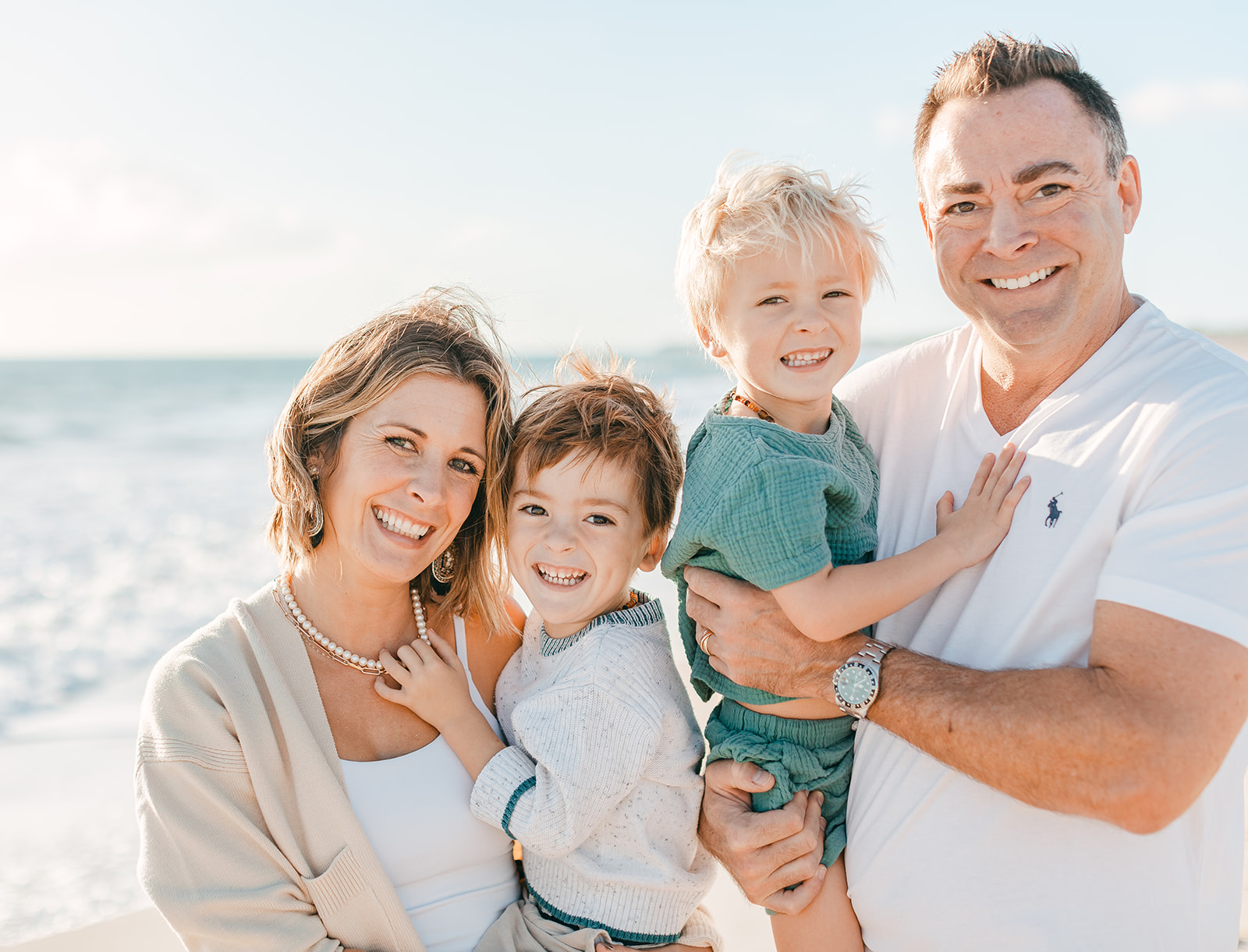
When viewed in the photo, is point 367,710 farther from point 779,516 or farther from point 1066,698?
point 1066,698

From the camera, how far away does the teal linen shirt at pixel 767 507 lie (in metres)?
2.23

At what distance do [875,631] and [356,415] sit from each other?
5.63 ft

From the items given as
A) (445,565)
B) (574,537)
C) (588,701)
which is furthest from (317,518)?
(588,701)

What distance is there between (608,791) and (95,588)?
10.0 metres

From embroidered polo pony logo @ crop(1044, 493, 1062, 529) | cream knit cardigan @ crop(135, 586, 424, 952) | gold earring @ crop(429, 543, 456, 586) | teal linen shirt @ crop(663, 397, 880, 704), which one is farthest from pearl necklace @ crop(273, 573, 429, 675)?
embroidered polo pony logo @ crop(1044, 493, 1062, 529)

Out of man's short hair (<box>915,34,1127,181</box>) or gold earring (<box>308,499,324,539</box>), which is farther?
gold earring (<box>308,499,324,539</box>)

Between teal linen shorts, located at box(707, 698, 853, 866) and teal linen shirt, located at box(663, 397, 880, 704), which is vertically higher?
teal linen shirt, located at box(663, 397, 880, 704)

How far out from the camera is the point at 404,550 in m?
2.65

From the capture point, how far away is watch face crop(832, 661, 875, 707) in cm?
229

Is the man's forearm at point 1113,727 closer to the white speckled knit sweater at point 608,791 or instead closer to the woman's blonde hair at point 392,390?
the white speckled knit sweater at point 608,791

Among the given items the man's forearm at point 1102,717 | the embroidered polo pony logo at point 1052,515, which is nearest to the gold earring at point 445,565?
the man's forearm at point 1102,717

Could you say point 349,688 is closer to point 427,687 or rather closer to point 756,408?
point 427,687

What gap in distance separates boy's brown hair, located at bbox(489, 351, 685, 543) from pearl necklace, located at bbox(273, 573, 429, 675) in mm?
590

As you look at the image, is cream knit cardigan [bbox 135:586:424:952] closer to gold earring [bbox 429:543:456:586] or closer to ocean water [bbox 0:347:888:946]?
gold earring [bbox 429:543:456:586]
